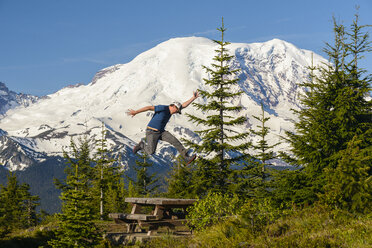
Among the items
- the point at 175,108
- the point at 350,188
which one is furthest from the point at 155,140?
the point at 350,188

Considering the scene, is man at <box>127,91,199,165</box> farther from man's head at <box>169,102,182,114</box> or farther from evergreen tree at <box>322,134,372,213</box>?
evergreen tree at <box>322,134,372,213</box>

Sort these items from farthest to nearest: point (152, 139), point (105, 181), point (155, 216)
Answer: point (105, 181) < point (155, 216) < point (152, 139)

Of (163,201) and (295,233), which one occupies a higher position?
(163,201)

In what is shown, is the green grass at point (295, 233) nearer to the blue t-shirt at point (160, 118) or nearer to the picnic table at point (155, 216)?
the picnic table at point (155, 216)

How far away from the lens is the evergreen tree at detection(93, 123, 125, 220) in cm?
3726

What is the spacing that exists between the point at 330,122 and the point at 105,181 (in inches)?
837

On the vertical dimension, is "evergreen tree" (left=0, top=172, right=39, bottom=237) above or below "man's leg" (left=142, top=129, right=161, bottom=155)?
below

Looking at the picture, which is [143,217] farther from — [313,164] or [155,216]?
[313,164]

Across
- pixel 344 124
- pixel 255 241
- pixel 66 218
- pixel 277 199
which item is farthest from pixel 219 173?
pixel 255 241

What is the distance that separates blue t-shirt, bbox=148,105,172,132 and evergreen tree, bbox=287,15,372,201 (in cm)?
904

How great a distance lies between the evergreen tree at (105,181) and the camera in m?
37.3

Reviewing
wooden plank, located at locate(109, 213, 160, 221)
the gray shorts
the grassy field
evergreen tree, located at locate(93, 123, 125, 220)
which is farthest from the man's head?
evergreen tree, located at locate(93, 123, 125, 220)

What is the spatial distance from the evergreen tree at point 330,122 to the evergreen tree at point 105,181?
17696 millimetres

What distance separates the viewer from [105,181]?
37.2m
